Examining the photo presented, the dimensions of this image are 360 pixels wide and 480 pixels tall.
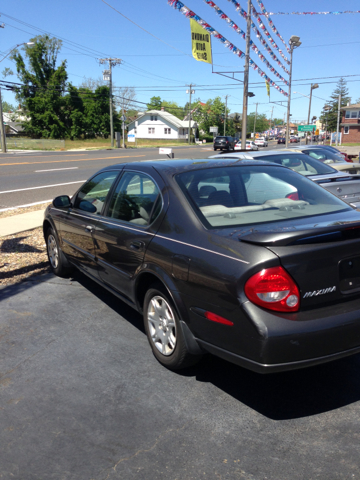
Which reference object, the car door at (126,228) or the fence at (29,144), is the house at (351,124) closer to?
the fence at (29,144)

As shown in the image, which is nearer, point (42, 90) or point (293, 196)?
point (293, 196)

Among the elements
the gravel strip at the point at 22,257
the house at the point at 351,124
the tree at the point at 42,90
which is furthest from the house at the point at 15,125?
the gravel strip at the point at 22,257

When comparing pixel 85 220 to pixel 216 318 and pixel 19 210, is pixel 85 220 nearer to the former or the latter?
pixel 216 318

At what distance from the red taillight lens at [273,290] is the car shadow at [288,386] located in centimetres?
81

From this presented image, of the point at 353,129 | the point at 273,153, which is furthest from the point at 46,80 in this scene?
the point at 273,153

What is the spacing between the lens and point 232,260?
9.01ft

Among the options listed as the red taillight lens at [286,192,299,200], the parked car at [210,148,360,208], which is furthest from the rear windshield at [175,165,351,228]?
the parked car at [210,148,360,208]

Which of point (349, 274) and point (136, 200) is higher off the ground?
point (136, 200)

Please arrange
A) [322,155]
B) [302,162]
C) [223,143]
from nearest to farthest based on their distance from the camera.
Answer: [302,162], [322,155], [223,143]

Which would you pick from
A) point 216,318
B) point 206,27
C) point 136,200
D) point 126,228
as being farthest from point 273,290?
point 206,27

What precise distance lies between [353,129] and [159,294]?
8677 cm

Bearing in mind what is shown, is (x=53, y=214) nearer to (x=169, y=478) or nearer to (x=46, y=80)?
(x=169, y=478)

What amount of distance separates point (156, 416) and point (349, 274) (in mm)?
1567

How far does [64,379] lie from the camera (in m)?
3.42
